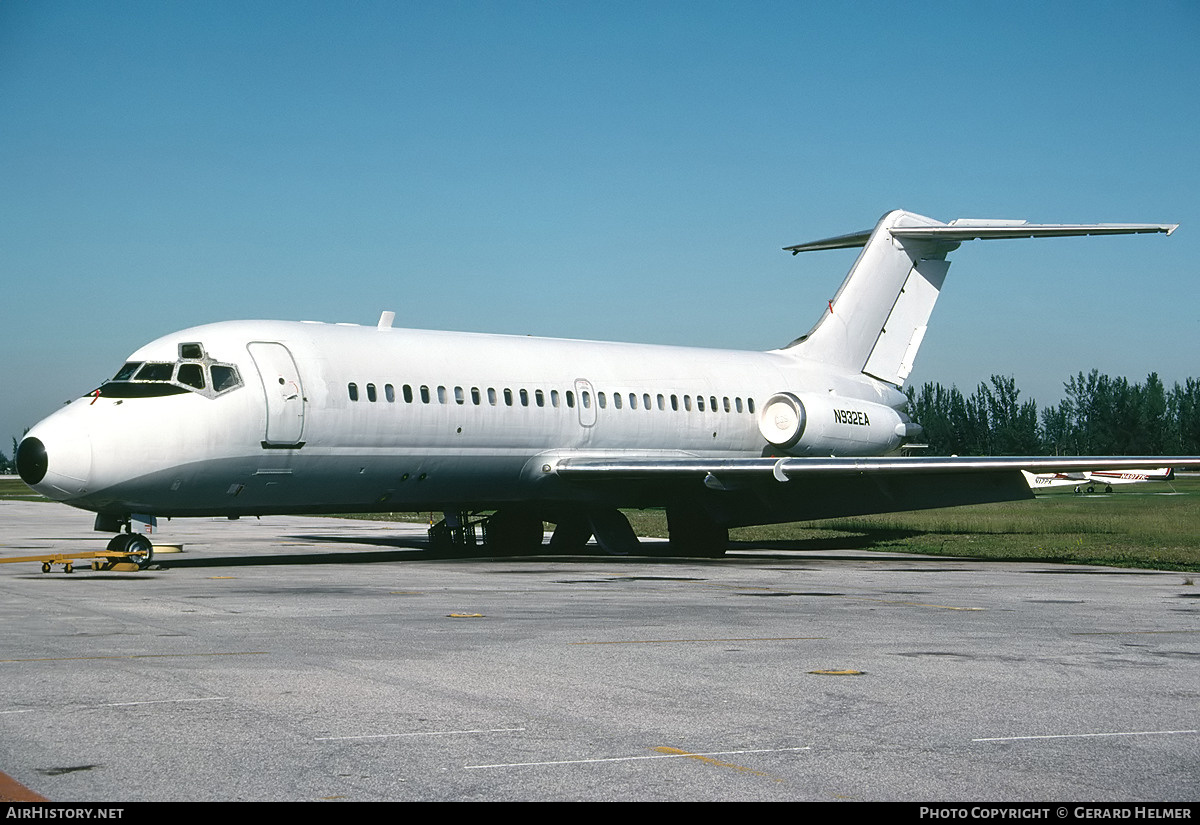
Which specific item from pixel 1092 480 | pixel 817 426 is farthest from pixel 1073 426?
pixel 817 426

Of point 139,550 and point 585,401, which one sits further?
point 585,401

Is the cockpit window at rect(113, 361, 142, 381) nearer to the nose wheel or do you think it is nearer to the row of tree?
the nose wheel

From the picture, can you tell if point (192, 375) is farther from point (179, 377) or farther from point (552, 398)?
point (552, 398)

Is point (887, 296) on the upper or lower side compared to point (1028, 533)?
upper

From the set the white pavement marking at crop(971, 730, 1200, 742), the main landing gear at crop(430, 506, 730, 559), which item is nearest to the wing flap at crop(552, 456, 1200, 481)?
the main landing gear at crop(430, 506, 730, 559)

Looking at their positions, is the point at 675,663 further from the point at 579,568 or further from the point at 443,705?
the point at 579,568

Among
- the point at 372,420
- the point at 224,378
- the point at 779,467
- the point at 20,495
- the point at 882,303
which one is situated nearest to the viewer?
the point at 224,378

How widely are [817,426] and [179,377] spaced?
1444cm

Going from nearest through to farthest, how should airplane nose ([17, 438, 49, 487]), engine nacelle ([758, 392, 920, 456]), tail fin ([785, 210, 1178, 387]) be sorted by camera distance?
airplane nose ([17, 438, 49, 487])
engine nacelle ([758, 392, 920, 456])
tail fin ([785, 210, 1178, 387])

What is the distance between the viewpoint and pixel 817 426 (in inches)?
1168

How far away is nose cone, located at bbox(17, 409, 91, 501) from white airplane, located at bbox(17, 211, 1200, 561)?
31 millimetres

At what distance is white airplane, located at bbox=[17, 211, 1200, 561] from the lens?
20188mm

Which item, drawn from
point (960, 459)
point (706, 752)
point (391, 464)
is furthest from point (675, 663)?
point (960, 459)

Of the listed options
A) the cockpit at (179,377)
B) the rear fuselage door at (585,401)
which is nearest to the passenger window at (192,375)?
the cockpit at (179,377)
